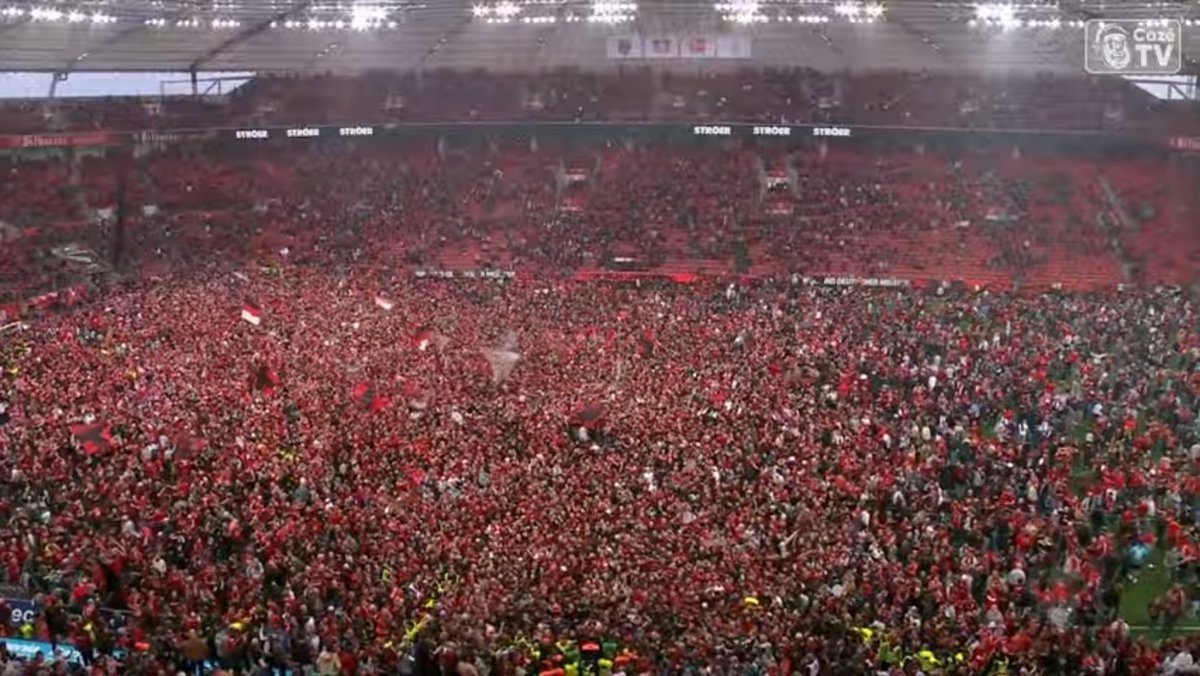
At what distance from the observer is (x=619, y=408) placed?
69.6 ft

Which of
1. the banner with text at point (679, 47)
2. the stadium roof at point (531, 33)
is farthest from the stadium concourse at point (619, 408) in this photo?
the banner with text at point (679, 47)

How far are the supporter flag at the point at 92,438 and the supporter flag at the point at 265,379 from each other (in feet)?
12.0

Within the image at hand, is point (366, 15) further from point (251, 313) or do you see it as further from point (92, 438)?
point (92, 438)

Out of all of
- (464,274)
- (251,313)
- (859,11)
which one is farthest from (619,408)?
(859,11)

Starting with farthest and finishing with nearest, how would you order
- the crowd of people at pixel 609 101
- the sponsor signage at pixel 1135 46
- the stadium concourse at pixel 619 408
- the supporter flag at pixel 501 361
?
the crowd of people at pixel 609 101 < the sponsor signage at pixel 1135 46 < the supporter flag at pixel 501 361 < the stadium concourse at pixel 619 408

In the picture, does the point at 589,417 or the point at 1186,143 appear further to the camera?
the point at 1186,143

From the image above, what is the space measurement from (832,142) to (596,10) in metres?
12.2

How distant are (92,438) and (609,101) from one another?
3160cm

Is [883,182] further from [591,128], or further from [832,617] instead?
[832,617]

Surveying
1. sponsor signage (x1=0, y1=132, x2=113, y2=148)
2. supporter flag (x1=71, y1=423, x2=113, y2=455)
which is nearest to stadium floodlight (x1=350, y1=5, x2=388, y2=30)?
sponsor signage (x1=0, y1=132, x2=113, y2=148)

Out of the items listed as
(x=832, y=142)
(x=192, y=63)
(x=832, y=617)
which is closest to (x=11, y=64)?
(x=192, y=63)

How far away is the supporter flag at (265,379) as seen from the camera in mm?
22841

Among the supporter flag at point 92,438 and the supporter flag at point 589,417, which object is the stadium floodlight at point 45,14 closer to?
the supporter flag at point 92,438

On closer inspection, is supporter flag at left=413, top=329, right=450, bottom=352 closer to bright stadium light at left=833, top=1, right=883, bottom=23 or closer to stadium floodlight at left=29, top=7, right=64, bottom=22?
stadium floodlight at left=29, top=7, right=64, bottom=22
